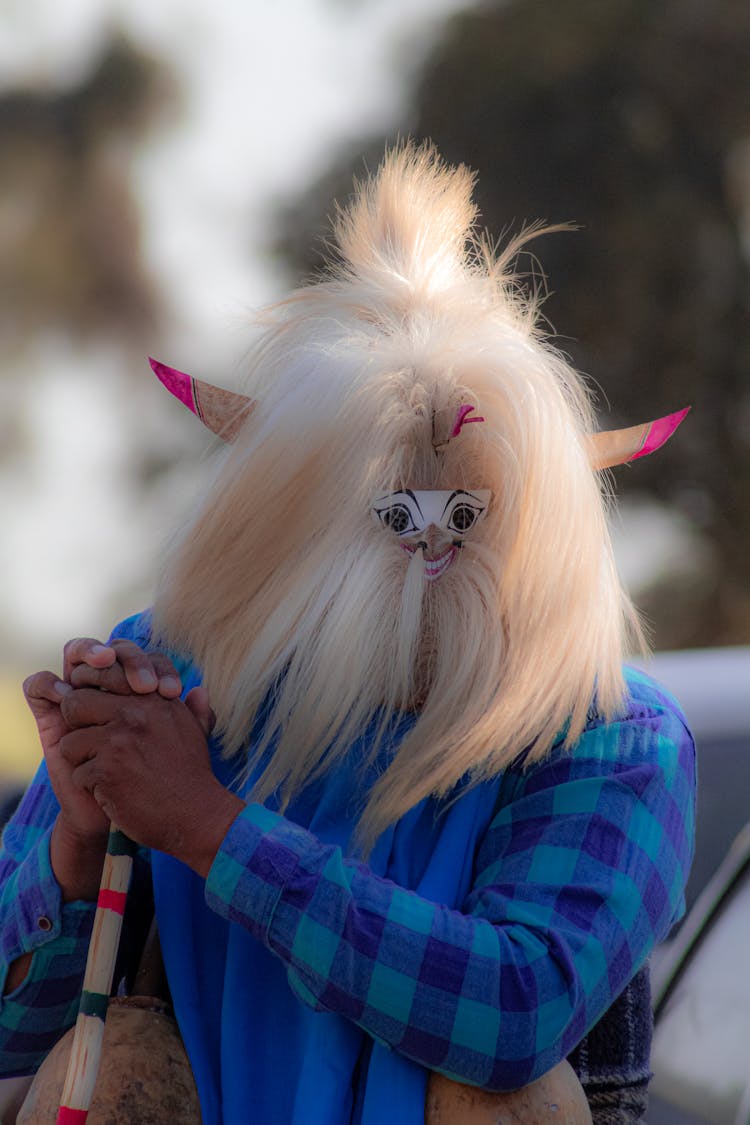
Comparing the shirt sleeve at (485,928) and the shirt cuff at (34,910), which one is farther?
the shirt cuff at (34,910)

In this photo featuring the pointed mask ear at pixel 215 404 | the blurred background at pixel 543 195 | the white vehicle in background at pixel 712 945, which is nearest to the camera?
the pointed mask ear at pixel 215 404

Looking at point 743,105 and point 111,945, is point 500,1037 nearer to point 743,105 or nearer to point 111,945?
point 111,945

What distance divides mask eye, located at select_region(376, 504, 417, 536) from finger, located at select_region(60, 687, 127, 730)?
311mm

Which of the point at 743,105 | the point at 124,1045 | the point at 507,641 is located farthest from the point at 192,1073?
the point at 743,105

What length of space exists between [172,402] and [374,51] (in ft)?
6.96

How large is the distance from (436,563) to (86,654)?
355mm

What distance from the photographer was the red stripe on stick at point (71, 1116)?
1.16m

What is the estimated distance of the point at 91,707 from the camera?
122 cm

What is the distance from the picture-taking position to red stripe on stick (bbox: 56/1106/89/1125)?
116cm

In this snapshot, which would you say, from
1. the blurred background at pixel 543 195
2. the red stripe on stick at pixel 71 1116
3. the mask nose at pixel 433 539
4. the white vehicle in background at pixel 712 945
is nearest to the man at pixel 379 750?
the mask nose at pixel 433 539

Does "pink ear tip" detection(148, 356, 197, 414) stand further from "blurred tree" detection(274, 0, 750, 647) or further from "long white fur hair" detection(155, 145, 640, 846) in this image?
"blurred tree" detection(274, 0, 750, 647)

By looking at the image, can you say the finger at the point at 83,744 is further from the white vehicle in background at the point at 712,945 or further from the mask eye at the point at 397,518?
the white vehicle in background at the point at 712,945

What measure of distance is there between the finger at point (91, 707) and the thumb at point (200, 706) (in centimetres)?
8

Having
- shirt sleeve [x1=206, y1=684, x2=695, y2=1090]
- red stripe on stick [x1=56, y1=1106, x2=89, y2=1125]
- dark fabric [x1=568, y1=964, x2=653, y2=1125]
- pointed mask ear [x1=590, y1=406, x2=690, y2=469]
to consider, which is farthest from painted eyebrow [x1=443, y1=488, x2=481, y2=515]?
red stripe on stick [x1=56, y1=1106, x2=89, y2=1125]
